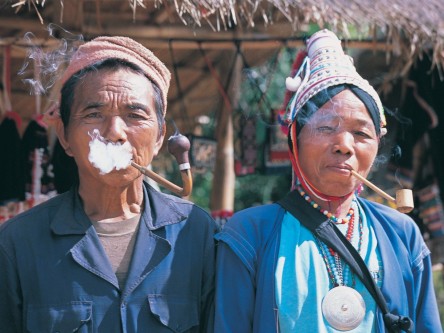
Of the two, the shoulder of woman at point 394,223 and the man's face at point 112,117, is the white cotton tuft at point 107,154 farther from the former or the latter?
the shoulder of woman at point 394,223

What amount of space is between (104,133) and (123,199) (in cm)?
28

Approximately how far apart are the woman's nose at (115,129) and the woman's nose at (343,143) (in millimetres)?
750

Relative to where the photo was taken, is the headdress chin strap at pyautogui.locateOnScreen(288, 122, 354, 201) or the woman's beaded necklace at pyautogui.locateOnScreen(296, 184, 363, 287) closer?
the woman's beaded necklace at pyautogui.locateOnScreen(296, 184, 363, 287)

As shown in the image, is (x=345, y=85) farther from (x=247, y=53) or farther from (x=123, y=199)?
(x=247, y=53)

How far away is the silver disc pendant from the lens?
303 centimetres

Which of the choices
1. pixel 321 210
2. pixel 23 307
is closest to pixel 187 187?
pixel 321 210

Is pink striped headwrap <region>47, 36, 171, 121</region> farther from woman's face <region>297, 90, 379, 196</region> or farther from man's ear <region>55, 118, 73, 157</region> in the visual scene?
woman's face <region>297, 90, 379, 196</region>

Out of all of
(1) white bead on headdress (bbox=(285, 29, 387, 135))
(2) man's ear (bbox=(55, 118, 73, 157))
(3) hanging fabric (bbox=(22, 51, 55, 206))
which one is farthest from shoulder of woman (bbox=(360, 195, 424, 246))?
(3) hanging fabric (bbox=(22, 51, 55, 206))

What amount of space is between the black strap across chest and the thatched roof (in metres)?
1.66

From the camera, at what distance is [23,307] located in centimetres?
306

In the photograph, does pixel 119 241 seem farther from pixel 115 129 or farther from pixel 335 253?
pixel 335 253

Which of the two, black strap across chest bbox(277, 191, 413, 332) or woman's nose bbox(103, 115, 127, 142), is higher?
woman's nose bbox(103, 115, 127, 142)

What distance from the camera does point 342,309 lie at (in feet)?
9.93

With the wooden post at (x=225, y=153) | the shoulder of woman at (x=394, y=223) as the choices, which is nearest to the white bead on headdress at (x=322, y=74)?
the shoulder of woman at (x=394, y=223)
